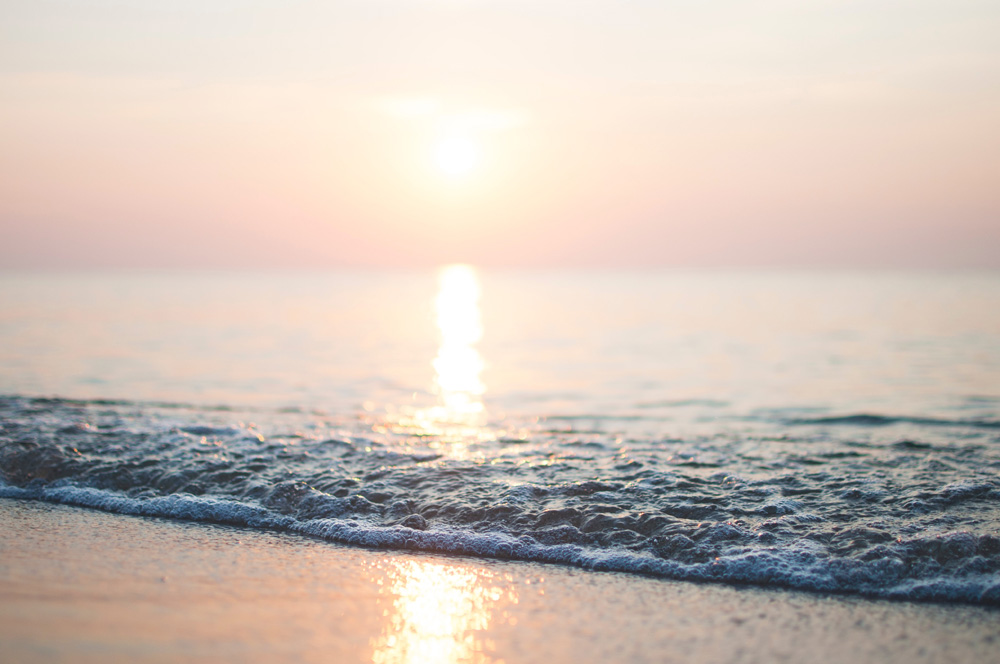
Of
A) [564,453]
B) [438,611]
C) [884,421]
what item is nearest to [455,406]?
[564,453]

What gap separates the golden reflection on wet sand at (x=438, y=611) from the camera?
374 cm

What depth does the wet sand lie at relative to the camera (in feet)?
12.2

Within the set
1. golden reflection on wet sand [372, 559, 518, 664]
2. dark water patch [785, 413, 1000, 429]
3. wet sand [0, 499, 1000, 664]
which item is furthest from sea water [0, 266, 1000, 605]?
golden reflection on wet sand [372, 559, 518, 664]

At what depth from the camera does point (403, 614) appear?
14.0 ft

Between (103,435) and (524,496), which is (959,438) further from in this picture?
(103,435)

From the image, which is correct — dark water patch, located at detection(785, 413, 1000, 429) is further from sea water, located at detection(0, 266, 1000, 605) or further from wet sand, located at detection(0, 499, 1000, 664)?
wet sand, located at detection(0, 499, 1000, 664)

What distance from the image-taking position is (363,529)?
6.09m

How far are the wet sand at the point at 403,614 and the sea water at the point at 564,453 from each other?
483mm

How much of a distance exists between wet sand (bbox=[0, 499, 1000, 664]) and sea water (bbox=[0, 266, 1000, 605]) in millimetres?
483

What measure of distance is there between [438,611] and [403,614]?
0.21 meters

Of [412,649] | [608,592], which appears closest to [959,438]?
[608,592]

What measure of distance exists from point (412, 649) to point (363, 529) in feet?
7.92

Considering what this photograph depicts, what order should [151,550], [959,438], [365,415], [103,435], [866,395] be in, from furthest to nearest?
1. [866,395]
2. [365,415]
3. [959,438]
4. [103,435]
5. [151,550]

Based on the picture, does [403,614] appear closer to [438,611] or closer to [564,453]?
[438,611]
